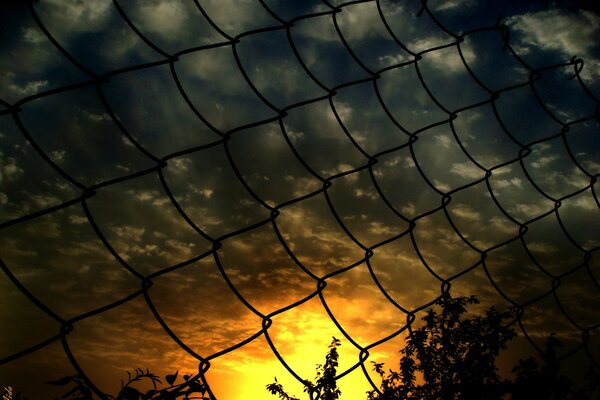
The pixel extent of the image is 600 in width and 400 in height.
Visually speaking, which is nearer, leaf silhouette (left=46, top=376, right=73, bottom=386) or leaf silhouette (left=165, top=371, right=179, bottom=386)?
leaf silhouette (left=46, top=376, right=73, bottom=386)

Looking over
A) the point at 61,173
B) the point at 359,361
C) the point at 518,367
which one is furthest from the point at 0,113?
the point at 518,367

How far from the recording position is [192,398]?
67.4 inches

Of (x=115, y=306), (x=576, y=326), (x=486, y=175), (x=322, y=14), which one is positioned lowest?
(x=576, y=326)

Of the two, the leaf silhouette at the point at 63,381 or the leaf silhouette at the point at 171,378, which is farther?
the leaf silhouette at the point at 171,378

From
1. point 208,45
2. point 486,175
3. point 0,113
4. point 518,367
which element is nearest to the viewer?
point 0,113

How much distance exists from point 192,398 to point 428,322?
18567mm

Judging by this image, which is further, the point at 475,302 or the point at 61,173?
the point at 475,302

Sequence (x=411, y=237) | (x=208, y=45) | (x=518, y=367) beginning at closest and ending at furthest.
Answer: (x=208, y=45) → (x=411, y=237) → (x=518, y=367)

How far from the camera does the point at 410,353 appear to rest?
18438 millimetres

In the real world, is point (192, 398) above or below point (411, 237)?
below

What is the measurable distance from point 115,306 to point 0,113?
20.4 inches

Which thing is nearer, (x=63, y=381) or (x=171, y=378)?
(x=63, y=381)

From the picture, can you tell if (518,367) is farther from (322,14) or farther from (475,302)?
(475,302)

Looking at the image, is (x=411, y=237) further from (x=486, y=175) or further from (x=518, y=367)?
(x=518, y=367)
